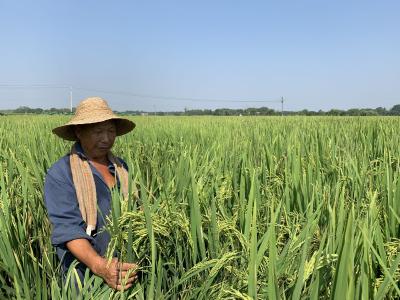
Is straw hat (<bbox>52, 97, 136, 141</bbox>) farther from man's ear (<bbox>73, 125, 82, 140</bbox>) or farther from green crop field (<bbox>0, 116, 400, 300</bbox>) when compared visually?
green crop field (<bbox>0, 116, 400, 300</bbox>)

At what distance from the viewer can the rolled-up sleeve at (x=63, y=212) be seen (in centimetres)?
147

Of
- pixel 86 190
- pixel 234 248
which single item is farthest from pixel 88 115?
pixel 234 248

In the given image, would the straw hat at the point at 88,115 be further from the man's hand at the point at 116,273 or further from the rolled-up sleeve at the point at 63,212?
the man's hand at the point at 116,273

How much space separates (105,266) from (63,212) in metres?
0.36

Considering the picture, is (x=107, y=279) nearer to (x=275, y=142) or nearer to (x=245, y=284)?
(x=245, y=284)

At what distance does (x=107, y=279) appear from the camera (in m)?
1.26

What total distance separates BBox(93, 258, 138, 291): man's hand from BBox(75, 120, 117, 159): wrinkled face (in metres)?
0.59

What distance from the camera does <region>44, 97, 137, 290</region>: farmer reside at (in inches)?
57.1

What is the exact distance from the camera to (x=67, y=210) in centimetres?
154

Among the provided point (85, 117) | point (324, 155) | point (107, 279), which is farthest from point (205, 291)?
point (324, 155)

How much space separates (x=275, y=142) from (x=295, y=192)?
1.57m

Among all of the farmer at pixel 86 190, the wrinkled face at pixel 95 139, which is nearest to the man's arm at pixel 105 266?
the farmer at pixel 86 190

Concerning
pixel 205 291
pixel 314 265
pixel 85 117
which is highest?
pixel 85 117

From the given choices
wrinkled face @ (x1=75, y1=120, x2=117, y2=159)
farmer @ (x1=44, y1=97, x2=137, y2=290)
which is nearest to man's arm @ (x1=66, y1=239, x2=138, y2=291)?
farmer @ (x1=44, y1=97, x2=137, y2=290)
